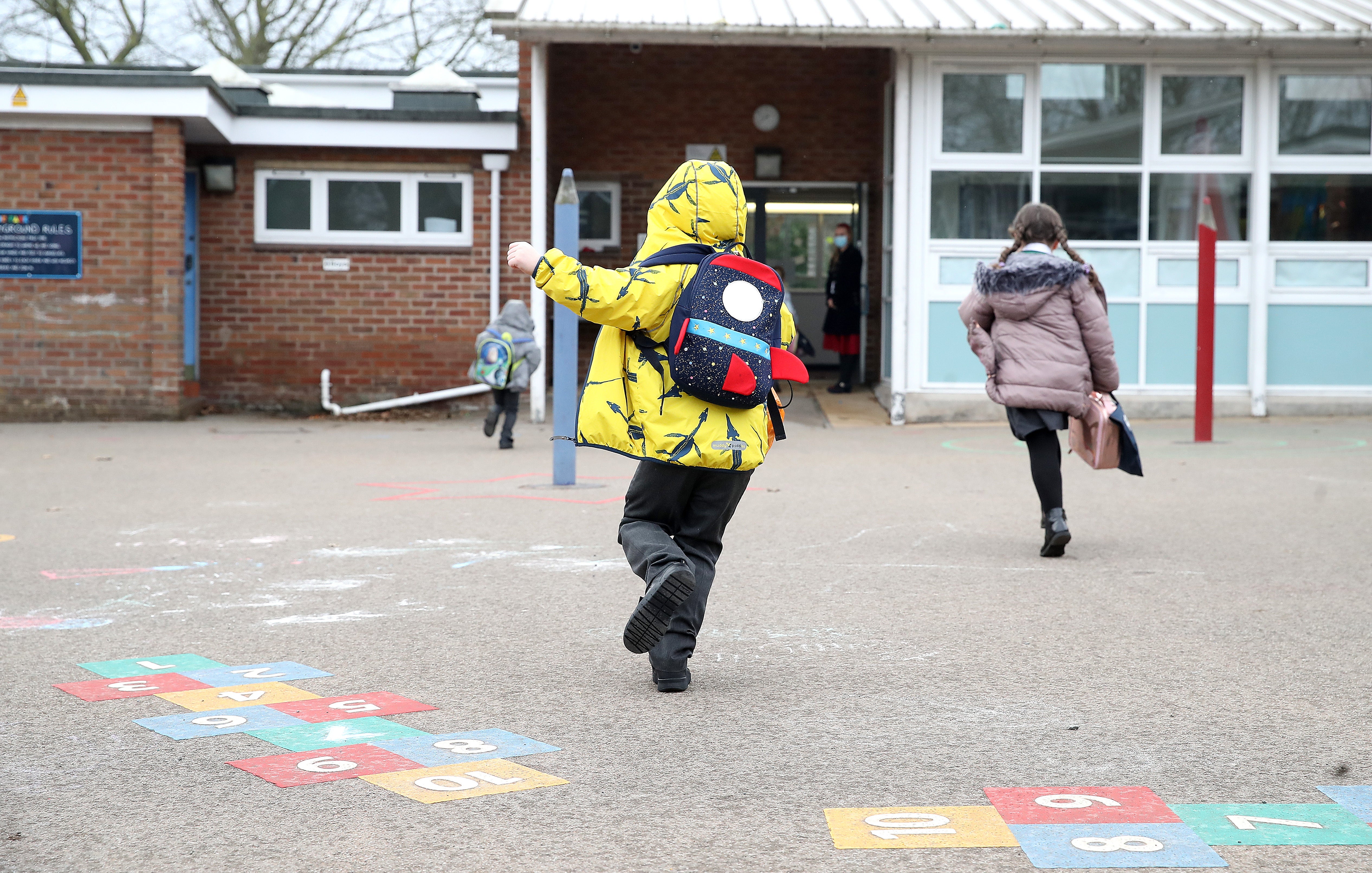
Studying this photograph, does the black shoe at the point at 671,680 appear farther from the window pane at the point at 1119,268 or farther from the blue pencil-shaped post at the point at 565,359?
the window pane at the point at 1119,268

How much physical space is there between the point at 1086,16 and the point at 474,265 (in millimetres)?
6820

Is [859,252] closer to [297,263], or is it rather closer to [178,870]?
Answer: [297,263]

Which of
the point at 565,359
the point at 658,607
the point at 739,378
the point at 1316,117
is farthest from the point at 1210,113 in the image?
the point at 658,607

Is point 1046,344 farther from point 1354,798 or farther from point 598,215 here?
point 598,215

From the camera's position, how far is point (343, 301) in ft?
51.9

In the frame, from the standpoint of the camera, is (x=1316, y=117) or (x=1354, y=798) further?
(x=1316, y=117)

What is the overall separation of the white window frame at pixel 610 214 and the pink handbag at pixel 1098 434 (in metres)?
11.7

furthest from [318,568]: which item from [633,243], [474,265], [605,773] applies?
[633,243]

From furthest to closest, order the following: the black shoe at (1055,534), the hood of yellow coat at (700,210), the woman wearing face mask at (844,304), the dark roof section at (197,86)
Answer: the woman wearing face mask at (844,304)
the dark roof section at (197,86)
the black shoe at (1055,534)
the hood of yellow coat at (700,210)

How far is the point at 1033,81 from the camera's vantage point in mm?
14414

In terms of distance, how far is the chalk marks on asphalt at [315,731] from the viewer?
3432 millimetres

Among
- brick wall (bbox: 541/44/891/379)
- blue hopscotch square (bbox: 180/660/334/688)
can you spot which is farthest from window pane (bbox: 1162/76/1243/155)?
blue hopscotch square (bbox: 180/660/334/688)

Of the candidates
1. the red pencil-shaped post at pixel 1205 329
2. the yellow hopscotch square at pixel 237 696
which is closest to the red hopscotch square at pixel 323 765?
the yellow hopscotch square at pixel 237 696

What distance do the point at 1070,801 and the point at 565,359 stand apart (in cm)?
679
